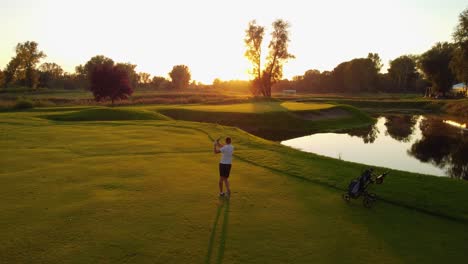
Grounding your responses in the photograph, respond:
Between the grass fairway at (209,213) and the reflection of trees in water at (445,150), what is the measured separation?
11.1m

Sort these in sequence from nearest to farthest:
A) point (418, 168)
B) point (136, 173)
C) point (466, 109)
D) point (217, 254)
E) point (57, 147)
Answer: point (217, 254) → point (136, 173) → point (57, 147) → point (418, 168) → point (466, 109)

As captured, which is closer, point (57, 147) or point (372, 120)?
point (57, 147)

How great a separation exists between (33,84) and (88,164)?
430 ft

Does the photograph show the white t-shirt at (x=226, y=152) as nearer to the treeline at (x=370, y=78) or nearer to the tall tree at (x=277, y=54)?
the tall tree at (x=277, y=54)

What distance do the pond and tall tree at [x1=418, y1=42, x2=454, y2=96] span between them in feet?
219

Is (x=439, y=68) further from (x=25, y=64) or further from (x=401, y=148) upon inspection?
(x=25, y=64)

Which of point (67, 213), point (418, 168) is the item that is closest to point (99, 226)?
point (67, 213)

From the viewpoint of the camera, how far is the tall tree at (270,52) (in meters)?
88.8

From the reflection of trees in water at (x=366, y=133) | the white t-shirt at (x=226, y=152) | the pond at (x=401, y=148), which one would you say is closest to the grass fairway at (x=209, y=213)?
the white t-shirt at (x=226, y=152)

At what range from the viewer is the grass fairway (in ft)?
28.7

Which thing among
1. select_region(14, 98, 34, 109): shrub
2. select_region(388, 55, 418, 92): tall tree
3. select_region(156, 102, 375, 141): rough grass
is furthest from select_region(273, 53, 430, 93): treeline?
select_region(14, 98, 34, 109): shrub

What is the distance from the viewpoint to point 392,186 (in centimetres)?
1491

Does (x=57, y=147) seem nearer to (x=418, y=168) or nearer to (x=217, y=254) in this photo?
(x=217, y=254)

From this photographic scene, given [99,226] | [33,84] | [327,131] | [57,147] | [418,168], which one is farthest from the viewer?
[33,84]
